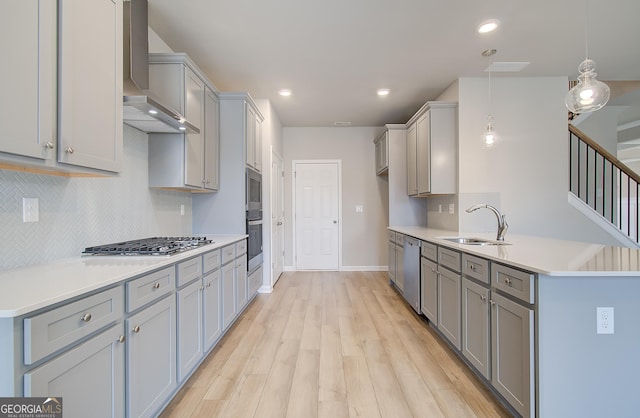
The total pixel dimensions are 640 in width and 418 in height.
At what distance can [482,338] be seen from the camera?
185cm

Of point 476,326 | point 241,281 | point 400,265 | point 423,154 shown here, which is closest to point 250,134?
point 241,281

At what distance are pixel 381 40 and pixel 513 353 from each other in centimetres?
262

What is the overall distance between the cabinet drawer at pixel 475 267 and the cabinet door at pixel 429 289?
558 mm

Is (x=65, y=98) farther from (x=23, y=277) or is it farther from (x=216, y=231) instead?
(x=216, y=231)

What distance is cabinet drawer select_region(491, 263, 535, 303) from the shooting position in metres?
1.42

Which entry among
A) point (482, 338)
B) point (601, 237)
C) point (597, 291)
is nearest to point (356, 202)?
point (601, 237)

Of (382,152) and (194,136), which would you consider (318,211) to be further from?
(194,136)

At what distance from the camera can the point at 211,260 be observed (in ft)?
7.42

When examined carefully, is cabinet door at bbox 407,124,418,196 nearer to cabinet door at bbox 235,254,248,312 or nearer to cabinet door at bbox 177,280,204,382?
cabinet door at bbox 235,254,248,312

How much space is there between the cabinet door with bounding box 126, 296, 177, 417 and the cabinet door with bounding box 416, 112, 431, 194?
3.07 meters

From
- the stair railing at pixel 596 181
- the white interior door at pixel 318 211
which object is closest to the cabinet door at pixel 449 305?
the white interior door at pixel 318 211

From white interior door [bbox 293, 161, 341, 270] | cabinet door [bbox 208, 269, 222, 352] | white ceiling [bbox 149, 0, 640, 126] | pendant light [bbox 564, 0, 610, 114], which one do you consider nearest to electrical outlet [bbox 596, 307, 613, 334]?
pendant light [bbox 564, 0, 610, 114]

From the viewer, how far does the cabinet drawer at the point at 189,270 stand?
179 centimetres

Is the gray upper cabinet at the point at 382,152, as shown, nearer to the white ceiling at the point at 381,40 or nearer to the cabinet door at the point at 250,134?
the white ceiling at the point at 381,40
